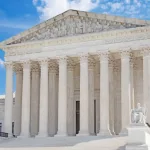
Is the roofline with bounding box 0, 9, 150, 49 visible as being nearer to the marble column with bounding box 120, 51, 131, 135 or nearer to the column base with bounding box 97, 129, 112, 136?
the marble column with bounding box 120, 51, 131, 135

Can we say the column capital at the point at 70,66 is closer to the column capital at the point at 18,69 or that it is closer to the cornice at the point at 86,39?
Answer: the cornice at the point at 86,39

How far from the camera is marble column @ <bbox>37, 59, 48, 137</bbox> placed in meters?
44.9

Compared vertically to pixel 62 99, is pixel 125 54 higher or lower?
higher

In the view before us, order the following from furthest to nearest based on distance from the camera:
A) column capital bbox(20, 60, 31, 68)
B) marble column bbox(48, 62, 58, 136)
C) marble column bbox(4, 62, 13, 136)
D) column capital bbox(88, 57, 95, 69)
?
marble column bbox(48, 62, 58, 136) → column capital bbox(20, 60, 31, 68) → marble column bbox(4, 62, 13, 136) → column capital bbox(88, 57, 95, 69)

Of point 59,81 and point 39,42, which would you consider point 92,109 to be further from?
point 39,42

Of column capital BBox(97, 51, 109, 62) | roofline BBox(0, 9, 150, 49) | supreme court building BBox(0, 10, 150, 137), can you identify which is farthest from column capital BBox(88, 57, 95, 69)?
roofline BBox(0, 9, 150, 49)

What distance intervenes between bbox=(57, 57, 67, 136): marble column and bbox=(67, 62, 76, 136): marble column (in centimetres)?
153

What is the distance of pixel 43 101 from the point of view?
4553 cm

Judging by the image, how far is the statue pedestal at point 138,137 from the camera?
31.1 m

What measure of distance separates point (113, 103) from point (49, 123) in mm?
7799

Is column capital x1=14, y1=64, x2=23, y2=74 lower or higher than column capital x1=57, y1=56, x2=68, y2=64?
lower

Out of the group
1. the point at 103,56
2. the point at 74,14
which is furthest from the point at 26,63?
the point at 103,56

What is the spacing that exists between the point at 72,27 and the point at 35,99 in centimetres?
985

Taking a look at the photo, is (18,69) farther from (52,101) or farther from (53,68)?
(52,101)
